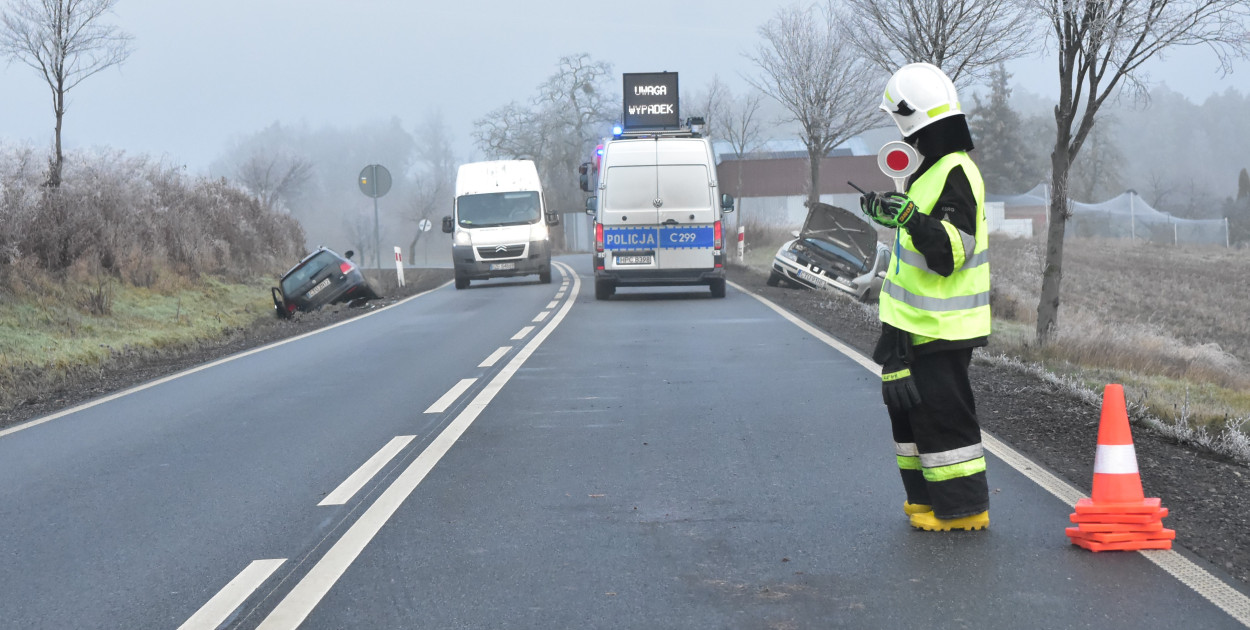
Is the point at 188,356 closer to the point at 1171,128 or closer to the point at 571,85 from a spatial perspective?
the point at 571,85

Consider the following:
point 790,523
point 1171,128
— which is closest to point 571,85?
point 790,523

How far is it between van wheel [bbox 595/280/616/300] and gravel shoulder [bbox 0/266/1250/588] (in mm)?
5152

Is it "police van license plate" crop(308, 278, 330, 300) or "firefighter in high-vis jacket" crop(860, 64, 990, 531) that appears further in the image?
"police van license plate" crop(308, 278, 330, 300)

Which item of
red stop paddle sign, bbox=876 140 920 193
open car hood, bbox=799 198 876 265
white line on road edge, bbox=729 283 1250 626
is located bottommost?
white line on road edge, bbox=729 283 1250 626

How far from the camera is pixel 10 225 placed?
1803cm

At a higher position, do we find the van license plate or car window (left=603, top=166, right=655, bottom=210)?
car window (left=603, top=166, right=655, bottom=210)

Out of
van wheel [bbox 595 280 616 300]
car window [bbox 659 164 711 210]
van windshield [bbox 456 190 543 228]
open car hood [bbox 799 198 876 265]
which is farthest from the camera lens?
van windshield [bbox 456 190 543 228]

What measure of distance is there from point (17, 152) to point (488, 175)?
31.2 feet

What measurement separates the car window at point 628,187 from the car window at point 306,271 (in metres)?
5.94

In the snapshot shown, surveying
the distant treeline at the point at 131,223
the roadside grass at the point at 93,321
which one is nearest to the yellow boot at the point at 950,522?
the roadside grass at the point at 93,321

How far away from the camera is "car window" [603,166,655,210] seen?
19.3 m

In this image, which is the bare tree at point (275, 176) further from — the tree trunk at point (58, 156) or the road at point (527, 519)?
the road at point (527, 519)

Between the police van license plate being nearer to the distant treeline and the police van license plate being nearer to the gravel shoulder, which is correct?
the distant treeline

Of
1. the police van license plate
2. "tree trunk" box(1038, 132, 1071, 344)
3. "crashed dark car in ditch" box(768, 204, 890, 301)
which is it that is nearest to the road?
"tree trunk" box(1038, 132, 1071, 344)
